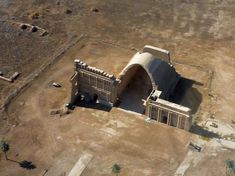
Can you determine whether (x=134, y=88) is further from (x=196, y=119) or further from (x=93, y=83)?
(x=196, y=119)

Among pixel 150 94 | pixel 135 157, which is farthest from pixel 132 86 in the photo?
pixel 135 157

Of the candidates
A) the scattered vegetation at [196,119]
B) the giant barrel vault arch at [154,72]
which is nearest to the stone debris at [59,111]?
the giant barrel vault arch at [154,72]

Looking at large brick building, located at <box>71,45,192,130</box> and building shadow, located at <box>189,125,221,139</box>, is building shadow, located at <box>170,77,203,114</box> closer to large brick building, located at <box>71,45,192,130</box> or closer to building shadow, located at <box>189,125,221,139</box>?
large brick building, located at <box>71,45,192,130</box>

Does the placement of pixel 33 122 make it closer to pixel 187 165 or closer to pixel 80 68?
pixel 80 68

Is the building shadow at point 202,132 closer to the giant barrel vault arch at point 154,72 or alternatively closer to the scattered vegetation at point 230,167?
the scattered vegetation at point 230,167

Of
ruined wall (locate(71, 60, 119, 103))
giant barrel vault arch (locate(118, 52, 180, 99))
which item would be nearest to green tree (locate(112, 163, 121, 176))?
ruined wall (locate(71, 60, 119, 103))
